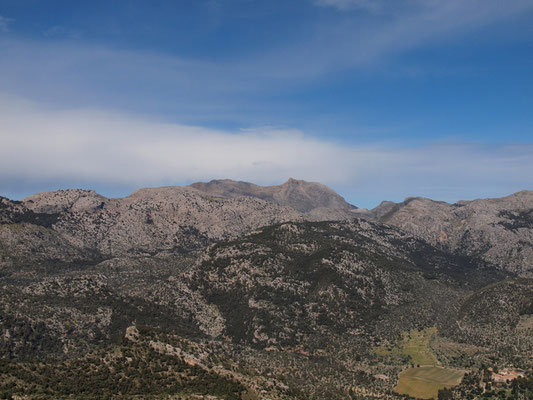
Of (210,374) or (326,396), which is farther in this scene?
(326,396)

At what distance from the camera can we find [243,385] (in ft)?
433

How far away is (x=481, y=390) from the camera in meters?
200

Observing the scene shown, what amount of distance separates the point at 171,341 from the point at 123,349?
15.2 metres

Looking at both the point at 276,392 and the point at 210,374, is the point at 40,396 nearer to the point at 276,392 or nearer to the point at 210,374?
the point at 210,374

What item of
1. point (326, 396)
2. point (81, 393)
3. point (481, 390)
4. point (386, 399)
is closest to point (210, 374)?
point (81, 393)

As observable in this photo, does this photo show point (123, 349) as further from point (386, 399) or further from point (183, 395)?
point (386, 399)

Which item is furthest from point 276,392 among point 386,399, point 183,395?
point 386,399

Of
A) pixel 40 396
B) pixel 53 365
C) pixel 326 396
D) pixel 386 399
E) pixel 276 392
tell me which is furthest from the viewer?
pixel 386 399

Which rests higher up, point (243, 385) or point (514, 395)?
point (243, 385)

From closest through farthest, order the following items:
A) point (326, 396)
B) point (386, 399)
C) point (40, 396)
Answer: point (40, 396) < point (326, 396) < point (386, 399)

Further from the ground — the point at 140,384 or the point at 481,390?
the point at 140,384

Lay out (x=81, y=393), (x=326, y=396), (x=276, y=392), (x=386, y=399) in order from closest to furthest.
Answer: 1. (x=81, y=393)
2. (x=276, y=392)
3. (x=326, y=396)
4. (x=386, y=399)

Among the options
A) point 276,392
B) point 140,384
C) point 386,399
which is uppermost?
point 140,384

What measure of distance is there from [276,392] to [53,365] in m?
61.9
